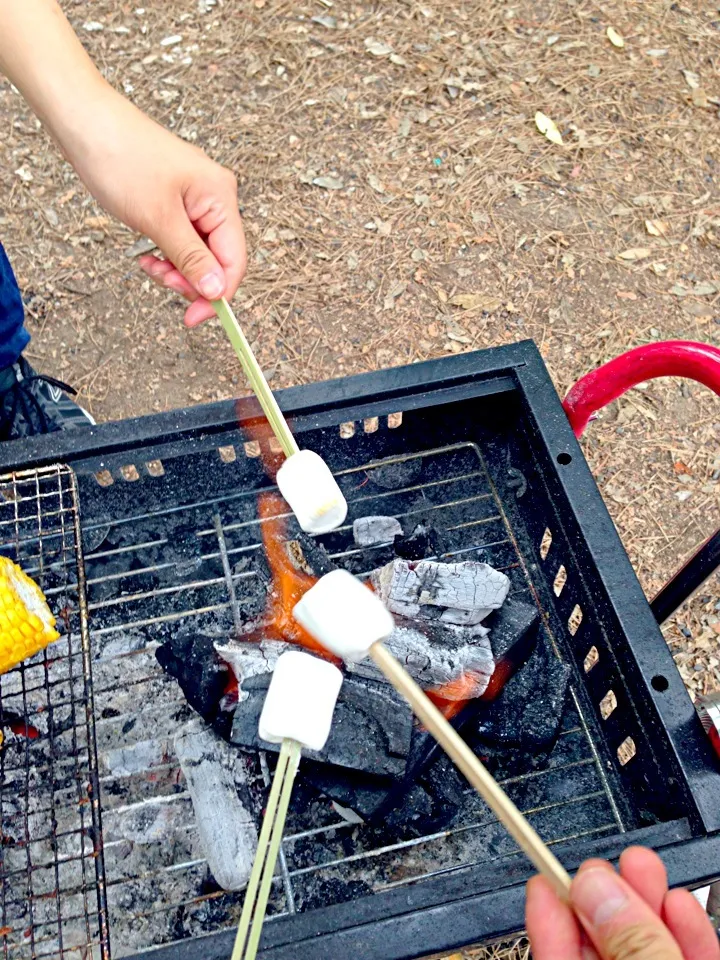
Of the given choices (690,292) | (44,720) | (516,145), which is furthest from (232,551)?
(516,145)

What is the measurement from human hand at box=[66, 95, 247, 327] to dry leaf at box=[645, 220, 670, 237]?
2.47m

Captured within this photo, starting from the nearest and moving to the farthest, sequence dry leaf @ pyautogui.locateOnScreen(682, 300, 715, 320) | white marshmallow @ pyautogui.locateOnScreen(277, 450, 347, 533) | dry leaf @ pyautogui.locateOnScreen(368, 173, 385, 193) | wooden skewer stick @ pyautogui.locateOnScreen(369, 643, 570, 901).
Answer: wooden skewer stick @ pyautogui.locateOnScreen(369, 643, 570, 901), white marshmallow @ pyautogui.locateOnScreen(277, 450, 347, 533), dry leaf @ pyautogui.locateOnScreen(682, 300, 715, 320), dry leaf @ pyautogui.locateOnScreen(368, 173, 385, 193)

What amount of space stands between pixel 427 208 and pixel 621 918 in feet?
10.9

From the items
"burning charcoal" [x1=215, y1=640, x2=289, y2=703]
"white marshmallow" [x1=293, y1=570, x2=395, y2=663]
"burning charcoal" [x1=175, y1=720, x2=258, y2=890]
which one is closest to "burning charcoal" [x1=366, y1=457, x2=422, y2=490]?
"burning charcoal" [x1=215, y1=640, x2=289, y2=703]

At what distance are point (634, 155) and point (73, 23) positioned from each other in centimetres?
308

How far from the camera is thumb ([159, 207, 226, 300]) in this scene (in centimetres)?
172

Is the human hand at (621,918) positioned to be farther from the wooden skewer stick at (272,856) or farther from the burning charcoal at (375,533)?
the burning charcoal at (375,533)

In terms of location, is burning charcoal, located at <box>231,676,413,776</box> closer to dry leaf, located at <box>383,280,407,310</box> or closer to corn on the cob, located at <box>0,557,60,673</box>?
corn on the cob, located at <box>0,557,60,673</box>

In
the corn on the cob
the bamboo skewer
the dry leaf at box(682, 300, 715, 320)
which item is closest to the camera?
the bamboo skewer

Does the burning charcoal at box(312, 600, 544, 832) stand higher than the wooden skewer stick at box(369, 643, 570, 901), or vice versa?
the burning charcoal at box(312, 600, 544, 832)

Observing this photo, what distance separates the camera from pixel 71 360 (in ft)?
11.2

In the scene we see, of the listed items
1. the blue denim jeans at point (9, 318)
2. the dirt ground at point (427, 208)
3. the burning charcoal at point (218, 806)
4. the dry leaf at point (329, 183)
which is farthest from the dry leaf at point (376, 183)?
the burning charcoal at point (218, 806)

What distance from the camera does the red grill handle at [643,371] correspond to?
176 cm

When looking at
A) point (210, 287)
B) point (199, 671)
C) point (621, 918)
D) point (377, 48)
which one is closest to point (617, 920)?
point (621, 918)
